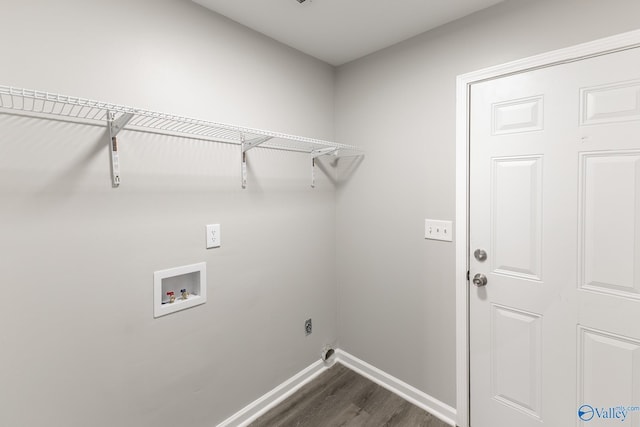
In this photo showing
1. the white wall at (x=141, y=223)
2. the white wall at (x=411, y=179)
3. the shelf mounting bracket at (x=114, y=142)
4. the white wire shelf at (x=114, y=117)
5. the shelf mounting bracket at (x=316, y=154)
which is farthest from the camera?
the shelf mounting bracket at (x=316, y=154)

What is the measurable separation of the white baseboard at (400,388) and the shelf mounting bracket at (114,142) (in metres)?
2.05

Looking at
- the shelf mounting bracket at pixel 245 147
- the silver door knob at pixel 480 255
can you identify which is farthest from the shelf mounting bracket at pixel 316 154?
the silver door knob at pixel 480 255

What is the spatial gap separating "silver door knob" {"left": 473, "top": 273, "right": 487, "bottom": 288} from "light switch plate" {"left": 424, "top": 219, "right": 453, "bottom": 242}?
0.25 metres

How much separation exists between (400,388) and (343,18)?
242 centimetres

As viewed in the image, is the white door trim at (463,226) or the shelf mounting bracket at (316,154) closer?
the white door trim at (463,226)

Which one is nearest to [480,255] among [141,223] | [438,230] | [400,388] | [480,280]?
[480,280]

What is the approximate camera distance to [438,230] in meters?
1.83

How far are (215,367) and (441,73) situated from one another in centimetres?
217

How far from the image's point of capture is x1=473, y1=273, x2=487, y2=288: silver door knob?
1677 mm

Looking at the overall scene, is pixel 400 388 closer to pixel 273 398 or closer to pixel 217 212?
pixel 273 398

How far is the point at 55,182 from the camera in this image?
117cm

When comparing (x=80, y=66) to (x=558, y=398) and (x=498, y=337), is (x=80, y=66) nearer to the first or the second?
(x=498, y=337)

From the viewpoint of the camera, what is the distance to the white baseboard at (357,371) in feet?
5.97

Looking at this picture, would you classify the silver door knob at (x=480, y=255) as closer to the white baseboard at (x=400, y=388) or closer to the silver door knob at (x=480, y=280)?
the silver door knob at (x=480, y=280)
